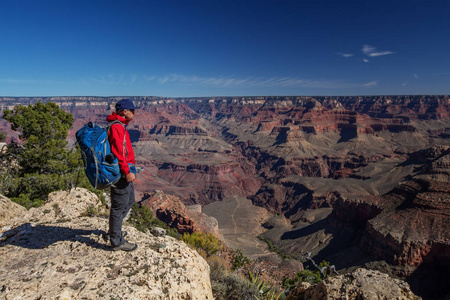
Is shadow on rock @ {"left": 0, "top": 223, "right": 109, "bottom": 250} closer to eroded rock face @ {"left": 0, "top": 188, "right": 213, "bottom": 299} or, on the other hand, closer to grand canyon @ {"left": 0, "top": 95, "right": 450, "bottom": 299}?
eroded rock face @ {"left": 0, "top": 188, "right": 213, "bottom": 299}

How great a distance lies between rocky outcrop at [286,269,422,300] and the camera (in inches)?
175

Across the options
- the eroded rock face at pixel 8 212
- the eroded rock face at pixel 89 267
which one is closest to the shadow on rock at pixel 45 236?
the eroded rock face at pixel 89 267

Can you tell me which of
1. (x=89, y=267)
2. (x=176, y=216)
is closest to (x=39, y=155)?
(x=89, y=267)

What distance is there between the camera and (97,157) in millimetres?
4746

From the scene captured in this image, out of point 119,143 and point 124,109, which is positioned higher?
point 124,109

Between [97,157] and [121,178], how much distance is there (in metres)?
0.75

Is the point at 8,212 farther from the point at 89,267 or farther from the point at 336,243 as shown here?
the point at 336,243

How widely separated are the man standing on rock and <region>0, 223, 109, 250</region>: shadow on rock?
55cm

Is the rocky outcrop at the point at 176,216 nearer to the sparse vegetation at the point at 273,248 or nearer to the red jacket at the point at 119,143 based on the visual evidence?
the sparse vegetation at the point at 273,248

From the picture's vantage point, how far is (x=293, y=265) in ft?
96.6

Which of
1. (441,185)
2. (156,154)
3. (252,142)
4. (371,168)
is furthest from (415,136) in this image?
(156,154)

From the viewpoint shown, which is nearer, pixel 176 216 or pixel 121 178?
pixel 121 178

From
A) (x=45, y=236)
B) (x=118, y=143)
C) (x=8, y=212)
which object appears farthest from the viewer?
(x=8, y=212)

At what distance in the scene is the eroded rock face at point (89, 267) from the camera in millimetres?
4203
